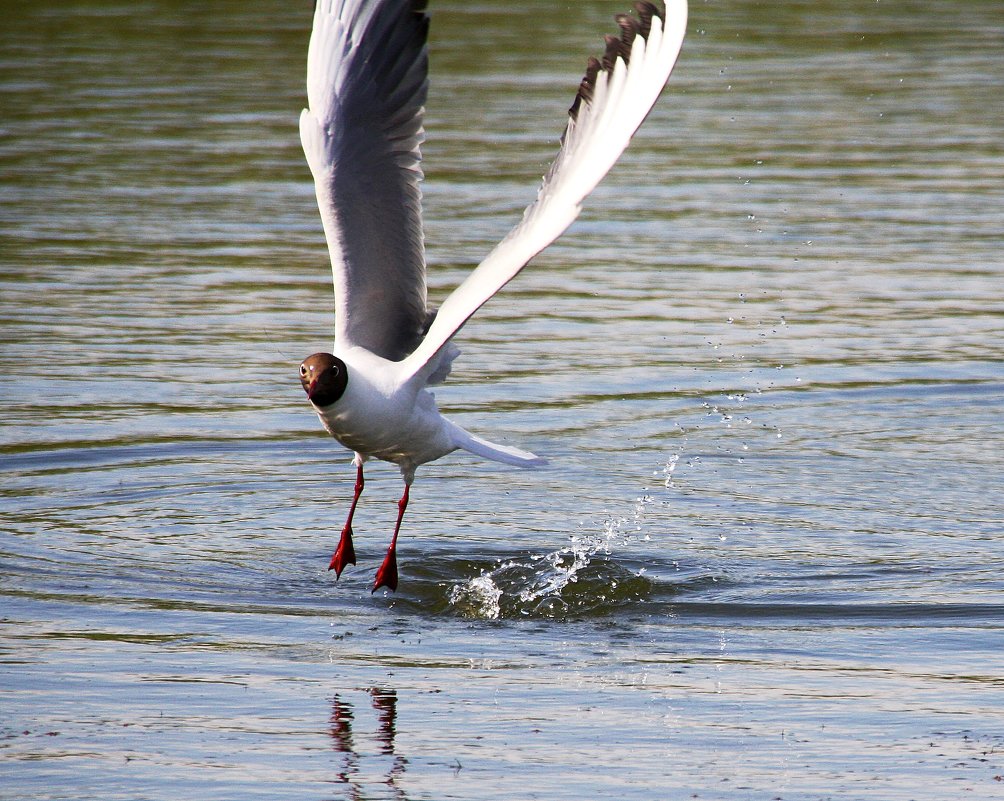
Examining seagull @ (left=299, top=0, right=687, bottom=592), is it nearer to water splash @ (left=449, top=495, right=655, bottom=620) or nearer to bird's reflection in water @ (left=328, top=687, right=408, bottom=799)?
water splash @ (left=449, top=495, right=655, bottom=620)

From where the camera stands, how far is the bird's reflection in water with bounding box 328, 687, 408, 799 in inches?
209

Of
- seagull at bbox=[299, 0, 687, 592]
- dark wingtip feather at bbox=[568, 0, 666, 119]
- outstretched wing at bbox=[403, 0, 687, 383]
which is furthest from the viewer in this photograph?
seagull at bbox=[299, 0, 687, 592]

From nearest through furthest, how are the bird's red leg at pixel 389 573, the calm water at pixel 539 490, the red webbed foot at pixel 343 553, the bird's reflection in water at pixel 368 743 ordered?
the bird's reflection in water at pixel 368 743 < the calm water at pixel 539 490 < the bird's red leg at pixel 389 573 < the red webbed foot at pixel 343 553

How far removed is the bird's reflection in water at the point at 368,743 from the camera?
531cm

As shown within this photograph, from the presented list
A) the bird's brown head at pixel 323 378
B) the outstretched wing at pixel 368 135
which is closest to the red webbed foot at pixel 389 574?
the bird's brown head at pixel 323 378

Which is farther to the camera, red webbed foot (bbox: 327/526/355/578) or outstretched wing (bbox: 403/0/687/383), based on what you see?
red webbed foot (bbox: 327/526/355/578)

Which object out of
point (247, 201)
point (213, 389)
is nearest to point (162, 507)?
point (213, 389)

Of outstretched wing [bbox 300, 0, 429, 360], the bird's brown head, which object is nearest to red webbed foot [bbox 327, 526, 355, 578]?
the bird's brown head

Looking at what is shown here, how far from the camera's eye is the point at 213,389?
419 inches

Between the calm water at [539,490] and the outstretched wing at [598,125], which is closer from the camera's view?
the calm water at [539,490]

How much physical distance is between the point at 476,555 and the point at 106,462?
2.37 meters

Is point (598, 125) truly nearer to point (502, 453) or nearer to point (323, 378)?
point (323, 378)

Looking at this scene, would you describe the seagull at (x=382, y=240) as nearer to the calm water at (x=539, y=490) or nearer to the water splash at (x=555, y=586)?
the water splash at (x=555, y=586)

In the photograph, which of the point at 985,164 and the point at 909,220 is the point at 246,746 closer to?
the point at 909,220
